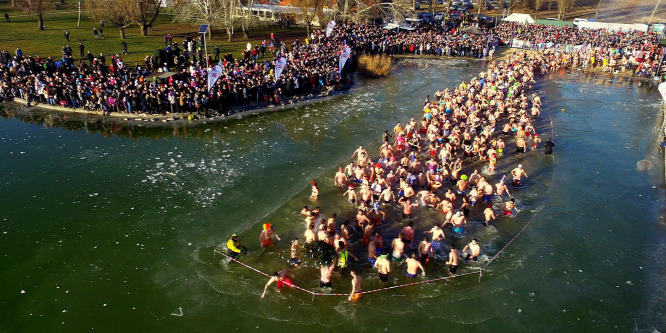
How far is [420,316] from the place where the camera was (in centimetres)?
1044

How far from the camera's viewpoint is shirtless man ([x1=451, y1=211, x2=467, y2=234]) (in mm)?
13422

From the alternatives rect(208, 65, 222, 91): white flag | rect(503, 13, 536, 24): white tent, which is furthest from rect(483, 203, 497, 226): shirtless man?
rect(503, 13, 536, 24): white tent

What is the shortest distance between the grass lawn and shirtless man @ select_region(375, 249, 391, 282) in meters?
26.9

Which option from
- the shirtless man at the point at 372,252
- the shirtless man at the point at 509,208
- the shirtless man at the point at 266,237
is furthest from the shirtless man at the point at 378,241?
the shirtless man at the point at 509,208

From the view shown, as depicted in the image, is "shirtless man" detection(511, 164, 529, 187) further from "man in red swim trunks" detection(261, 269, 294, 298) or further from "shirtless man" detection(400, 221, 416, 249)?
"man in red swim trunks" detection(261, 269, 294, 298)

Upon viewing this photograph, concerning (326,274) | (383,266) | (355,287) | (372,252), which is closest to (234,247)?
(326,274)

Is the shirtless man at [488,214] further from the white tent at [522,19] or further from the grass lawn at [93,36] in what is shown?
the white tent at [522,19]

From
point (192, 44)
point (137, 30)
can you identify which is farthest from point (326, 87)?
point (137, 30)

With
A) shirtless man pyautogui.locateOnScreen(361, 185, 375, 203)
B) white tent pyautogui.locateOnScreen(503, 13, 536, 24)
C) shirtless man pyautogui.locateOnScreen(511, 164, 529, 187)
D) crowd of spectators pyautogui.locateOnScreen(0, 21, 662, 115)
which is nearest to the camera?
shirtless man pyautogui.locateOnScreen(361, 185, 375, 203)

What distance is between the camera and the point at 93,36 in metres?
39.4

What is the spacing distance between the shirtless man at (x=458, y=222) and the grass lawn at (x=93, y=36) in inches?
1044

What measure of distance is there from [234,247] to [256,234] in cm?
147

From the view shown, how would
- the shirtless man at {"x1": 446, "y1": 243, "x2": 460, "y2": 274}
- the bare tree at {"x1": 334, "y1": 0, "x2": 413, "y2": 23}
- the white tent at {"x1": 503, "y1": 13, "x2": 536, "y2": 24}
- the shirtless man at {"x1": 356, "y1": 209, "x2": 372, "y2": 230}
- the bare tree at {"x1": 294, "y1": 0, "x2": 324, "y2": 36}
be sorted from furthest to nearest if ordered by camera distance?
the white tent at {"x1": 503, "y1": 13, "x2": 536, "y2": 24} < the bare tree at {"x1": 334, "y1": 0, "x2": 413, "y2": 23} < the bare tree at {"x1": 294, "y1": 0, "x2": 324, "y2": 36} < the shirtless man at {"x1": 356, "y1": 209, "x2": 372, "y2": 230} < the shirtless man at {"x1": 446, "y1": 243, "x2": 460, "y2": 274}

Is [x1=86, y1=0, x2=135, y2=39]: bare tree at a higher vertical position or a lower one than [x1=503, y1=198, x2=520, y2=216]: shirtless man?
higher
